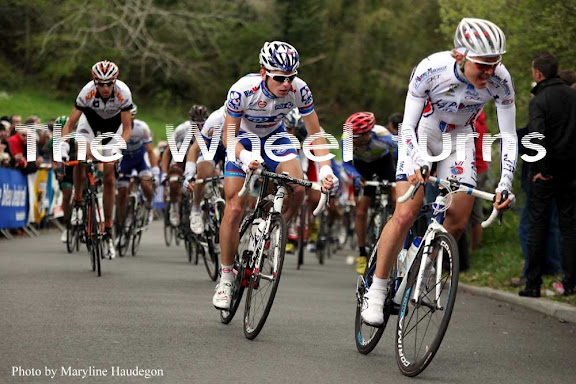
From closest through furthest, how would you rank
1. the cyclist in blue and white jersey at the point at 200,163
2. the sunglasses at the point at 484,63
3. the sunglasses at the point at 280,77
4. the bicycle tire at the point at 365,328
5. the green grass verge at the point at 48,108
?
the sunglasses at the point at 484,63 → the bicycle tire at the point at 365,328 → the sunglasses at the point at 280,77 → the cyclist in blue and white jersey at the point at 200,163 → the green grass verge at the point at 48,108

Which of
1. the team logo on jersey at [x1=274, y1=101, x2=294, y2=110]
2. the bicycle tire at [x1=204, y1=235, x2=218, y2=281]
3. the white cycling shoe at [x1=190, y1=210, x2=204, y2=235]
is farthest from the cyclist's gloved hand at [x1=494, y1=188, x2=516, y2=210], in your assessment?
the white cycling shoe at [x1=190, y1=210, x2=204, y2=235]

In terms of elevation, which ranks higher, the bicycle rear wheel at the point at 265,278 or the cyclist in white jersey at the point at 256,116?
the cyclist in white jersey at the point at 256,116

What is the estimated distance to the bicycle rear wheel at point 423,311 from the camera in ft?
20.6

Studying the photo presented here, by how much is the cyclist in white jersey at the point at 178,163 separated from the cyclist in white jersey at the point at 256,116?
5236mm

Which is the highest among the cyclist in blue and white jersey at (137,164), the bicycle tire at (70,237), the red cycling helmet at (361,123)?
the red cycling helmet at (361,123)

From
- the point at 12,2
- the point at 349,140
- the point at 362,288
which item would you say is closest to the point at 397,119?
the point at 349,140

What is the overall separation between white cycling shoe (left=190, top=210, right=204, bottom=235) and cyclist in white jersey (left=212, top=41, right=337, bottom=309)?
4197mm

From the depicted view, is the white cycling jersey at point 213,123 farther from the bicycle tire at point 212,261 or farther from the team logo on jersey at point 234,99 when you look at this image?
the team logo on jersey at point 234,99

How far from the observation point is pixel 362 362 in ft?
22.8

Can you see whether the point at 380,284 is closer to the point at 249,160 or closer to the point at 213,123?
the point at 249,160

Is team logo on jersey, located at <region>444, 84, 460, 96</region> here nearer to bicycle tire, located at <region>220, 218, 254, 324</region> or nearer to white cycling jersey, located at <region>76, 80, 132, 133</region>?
bicycle tire, located at <region>220, 218, 254, 324</region>

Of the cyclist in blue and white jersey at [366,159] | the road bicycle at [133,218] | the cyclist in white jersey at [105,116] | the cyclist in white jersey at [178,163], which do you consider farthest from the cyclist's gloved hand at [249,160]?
the road bicycle at [133,218]

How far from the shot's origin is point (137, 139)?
50.4 feet

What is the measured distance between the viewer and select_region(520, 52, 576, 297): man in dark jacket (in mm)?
10711
